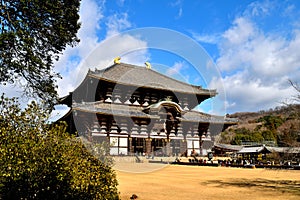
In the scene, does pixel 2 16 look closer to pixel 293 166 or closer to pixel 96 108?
pixel 96 108

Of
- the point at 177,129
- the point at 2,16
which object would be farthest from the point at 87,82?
the point at 2,16

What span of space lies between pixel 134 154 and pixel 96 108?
6591 millimetres

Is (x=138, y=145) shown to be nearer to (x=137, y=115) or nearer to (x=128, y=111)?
(x=137, y=115)

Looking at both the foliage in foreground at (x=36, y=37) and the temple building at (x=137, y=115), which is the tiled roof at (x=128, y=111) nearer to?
the temple building at (x=137, y=115)

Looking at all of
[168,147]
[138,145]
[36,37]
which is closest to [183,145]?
[168,147]

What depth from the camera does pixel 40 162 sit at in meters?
6.11

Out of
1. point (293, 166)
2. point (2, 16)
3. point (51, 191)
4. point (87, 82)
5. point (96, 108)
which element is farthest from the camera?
point (87, 82)

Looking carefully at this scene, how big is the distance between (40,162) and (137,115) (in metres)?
22.2

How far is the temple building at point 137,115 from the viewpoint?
2762cm

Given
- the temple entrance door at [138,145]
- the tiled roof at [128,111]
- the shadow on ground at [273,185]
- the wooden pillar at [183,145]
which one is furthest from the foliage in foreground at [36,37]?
the wooden pillar at [183,145]

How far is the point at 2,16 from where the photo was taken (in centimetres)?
932

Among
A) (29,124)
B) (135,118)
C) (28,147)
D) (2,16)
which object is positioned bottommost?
(28,147)

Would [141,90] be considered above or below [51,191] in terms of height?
above

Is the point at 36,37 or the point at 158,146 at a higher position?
the point at 36,37
